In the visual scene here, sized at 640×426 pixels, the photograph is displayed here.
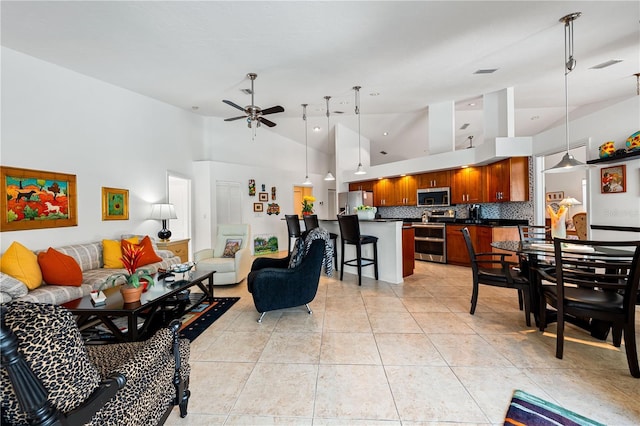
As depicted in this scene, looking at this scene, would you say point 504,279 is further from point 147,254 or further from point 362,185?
point 362,185

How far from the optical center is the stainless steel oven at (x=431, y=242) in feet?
19.2

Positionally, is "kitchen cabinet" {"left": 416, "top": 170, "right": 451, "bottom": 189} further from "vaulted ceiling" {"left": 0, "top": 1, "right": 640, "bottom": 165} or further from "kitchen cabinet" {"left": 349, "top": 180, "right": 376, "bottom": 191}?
"vaulted ceiling" {"left": 0, "top": 1, "right": 640, "bottom": 165}

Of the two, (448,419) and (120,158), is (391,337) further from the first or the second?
(120,158)

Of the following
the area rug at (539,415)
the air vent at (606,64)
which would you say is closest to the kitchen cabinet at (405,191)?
the air vent at (606,64)

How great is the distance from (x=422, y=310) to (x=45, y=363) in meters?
3.24

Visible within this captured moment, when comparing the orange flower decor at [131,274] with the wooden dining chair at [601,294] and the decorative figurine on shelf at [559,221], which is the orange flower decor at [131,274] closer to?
the wooden dining chair at [601,294]

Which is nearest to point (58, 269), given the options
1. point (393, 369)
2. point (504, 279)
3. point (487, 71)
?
point (393, 369)

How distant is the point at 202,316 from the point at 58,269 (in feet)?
5.30

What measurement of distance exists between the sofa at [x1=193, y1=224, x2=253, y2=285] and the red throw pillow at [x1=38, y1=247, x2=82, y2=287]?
144 cm

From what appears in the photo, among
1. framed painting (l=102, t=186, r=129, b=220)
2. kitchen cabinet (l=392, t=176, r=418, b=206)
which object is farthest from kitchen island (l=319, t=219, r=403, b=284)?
framed painting (l=102, t=186, r=129, b=220)

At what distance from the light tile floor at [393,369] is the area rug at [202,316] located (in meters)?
0.10

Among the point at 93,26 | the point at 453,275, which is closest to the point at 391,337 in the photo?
the point at 453,275

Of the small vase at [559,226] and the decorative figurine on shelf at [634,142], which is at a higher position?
the decorative figurine on shelf at [634,142]

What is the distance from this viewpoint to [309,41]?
123 inches
